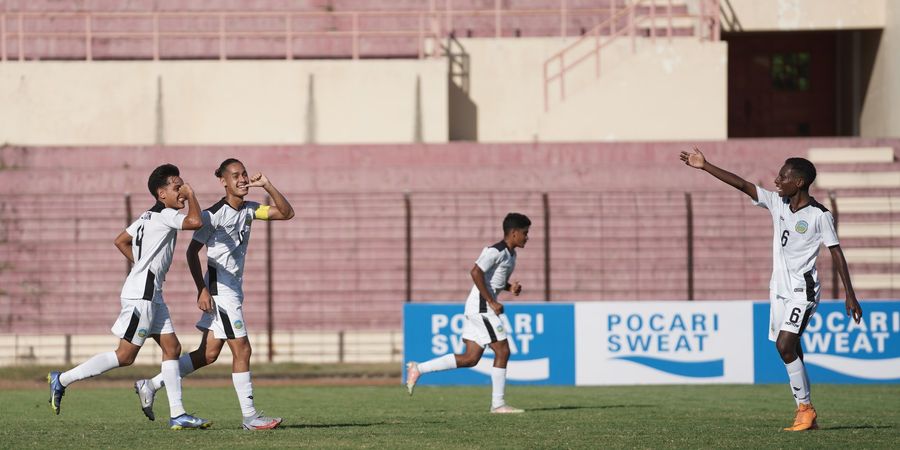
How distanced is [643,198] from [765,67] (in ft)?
38.9

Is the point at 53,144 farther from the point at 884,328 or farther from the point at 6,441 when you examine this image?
the point at 6,441

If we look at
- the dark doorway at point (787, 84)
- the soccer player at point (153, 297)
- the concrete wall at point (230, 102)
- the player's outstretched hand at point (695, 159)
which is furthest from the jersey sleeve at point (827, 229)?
the dark doorway at point (787, 84)

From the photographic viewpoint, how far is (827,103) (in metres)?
32.8

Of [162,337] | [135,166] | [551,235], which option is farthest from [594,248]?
[162,337]

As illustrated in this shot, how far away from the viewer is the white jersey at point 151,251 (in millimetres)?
10047

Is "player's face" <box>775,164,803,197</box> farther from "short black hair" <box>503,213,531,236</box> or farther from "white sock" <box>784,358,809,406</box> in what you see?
"short black hair" <box>503,213,531,236</box>

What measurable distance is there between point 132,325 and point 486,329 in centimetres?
407

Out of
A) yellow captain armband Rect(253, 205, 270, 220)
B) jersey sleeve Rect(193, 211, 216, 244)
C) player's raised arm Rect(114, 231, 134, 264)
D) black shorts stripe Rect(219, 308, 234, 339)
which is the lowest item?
black shorts stripe Rect(219, 308, 234, 339)

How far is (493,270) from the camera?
43.2 ft

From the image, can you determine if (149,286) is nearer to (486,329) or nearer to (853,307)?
(486,329)

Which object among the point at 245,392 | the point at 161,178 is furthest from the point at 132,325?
the point at 161,178

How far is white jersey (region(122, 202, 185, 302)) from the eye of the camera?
33.0 feet

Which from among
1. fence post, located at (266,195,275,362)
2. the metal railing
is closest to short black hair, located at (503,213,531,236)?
fence post, located at (266,195,275,362)

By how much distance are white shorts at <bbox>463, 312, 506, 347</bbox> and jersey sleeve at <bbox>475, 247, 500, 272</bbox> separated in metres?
0.46
